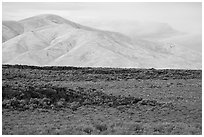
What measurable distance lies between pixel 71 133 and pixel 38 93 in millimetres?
11390

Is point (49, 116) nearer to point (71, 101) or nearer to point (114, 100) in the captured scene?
point (71, 101)

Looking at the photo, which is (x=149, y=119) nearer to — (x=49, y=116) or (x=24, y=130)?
(x=49, y=116)

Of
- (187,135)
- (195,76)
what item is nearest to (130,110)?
(187,135)

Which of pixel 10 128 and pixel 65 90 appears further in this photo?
pixel 65 90

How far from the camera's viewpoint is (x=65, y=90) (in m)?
32.5

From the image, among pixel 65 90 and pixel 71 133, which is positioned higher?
pixel 71 133

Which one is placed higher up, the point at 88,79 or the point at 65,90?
the point at 65,90

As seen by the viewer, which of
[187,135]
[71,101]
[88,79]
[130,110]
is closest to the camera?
[187,135]

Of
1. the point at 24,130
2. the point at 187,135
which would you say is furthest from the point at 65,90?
the point at 187,135

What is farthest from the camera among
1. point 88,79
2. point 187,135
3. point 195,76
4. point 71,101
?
point 195,76

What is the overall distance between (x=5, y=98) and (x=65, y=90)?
6.26 meters

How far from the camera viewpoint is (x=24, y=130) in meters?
19.5

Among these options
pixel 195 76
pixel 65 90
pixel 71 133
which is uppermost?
pixel 71 133

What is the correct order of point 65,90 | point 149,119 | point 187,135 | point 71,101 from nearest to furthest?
point 187,135 → point 149,119 → point 71,101 → point 65,90
